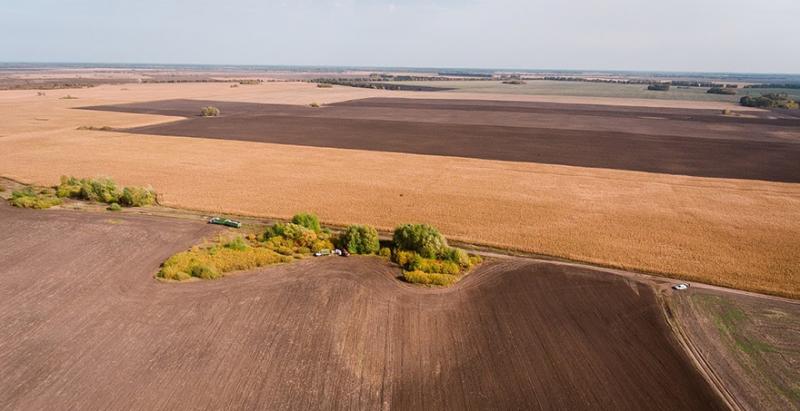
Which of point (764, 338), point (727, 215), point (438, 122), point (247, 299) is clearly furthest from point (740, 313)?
point (438, 122)

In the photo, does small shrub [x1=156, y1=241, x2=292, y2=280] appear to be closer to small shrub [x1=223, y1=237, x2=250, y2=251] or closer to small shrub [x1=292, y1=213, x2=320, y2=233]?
small shrub [x1=223, y1=237, x2=250, y2=251]

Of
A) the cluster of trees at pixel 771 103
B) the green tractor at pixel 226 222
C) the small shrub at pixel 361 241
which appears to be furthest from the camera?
the cluster of trees at pixel 771 103

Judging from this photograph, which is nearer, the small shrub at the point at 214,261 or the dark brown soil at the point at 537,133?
the small shrub at the point at 214,261

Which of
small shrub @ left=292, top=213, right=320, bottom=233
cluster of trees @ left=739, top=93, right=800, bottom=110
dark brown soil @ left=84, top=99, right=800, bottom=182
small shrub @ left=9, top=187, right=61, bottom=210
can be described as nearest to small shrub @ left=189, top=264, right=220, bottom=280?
small shrub @ left=292, top=213, right=320, bottom=233

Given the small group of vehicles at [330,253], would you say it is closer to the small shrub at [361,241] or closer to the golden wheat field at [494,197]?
the small shrub at [361,241]

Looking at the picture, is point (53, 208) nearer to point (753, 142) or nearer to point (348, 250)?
point (348, 250)

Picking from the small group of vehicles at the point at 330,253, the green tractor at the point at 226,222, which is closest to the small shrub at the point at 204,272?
the small group of vehicles at the point at 330,253
